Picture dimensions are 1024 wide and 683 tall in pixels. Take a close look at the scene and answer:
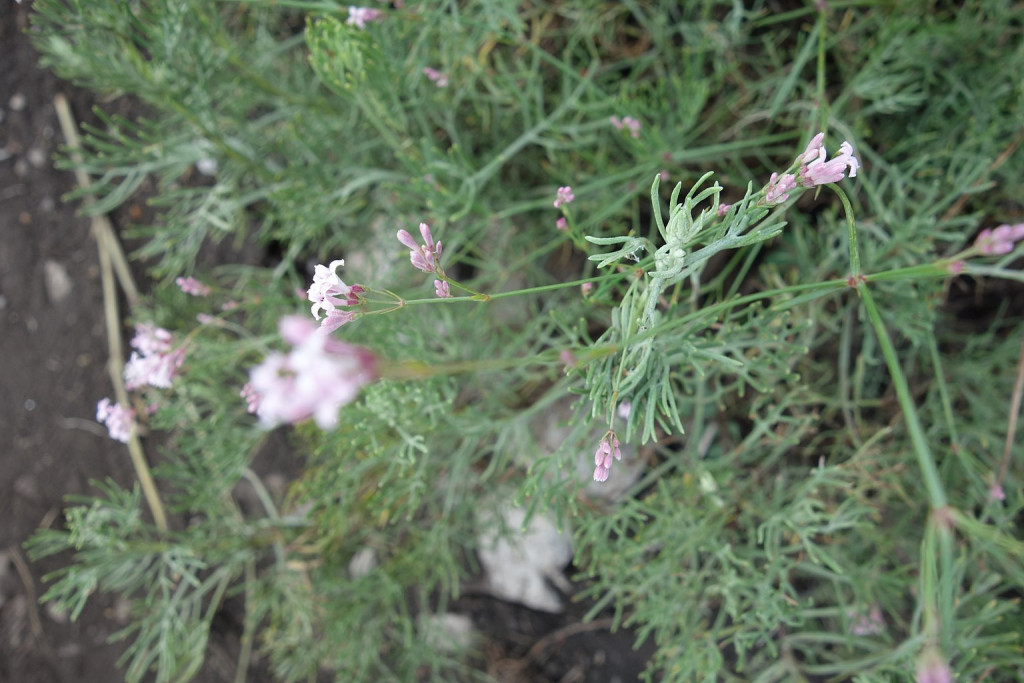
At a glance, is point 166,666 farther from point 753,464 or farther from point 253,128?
point 753,464

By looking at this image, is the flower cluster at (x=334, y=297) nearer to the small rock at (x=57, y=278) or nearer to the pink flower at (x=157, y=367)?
the pink flower at (x=157, y=367)

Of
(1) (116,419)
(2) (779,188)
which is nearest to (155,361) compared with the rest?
(1) (116,419)

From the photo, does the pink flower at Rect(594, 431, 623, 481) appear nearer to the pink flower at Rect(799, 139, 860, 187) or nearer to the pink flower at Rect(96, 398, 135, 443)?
the pink flower at Rect(799, 139, 860, 187)

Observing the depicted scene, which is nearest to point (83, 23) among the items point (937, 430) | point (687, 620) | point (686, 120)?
point (686, 120)

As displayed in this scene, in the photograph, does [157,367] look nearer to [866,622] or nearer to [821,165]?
[821,165]

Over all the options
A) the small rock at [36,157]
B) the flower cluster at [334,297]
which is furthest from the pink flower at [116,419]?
the small rock at [36,157]
